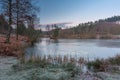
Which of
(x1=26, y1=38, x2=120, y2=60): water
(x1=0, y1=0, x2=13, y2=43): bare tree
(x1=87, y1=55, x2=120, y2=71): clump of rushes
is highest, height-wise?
(x1=0, y1=0, x2=13, y2=43): bare tree

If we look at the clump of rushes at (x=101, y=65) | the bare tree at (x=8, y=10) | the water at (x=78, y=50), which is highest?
the bare tree at (x=8, y=10)

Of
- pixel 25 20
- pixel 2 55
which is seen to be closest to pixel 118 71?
pixel 2 55

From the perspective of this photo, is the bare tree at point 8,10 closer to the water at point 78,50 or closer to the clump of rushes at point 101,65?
the water at point 78,50

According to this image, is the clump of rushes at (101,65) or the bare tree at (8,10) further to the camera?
the bare tree at (8,10)

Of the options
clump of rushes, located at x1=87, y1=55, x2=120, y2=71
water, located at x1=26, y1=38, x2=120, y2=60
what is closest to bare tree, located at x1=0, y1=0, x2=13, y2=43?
water, located at x1=26, y1=38, x2=120, y2=60

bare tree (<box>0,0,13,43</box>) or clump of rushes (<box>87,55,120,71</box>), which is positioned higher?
bare tree (<box>0,0,13,43</box>)

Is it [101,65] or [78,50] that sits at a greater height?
[101,65]

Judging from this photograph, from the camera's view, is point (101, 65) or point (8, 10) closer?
point (101, 65)

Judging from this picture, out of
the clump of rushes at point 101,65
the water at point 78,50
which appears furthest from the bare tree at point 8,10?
the clump of rushes at point 101,65

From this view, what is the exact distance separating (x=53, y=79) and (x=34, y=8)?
21.4 metres

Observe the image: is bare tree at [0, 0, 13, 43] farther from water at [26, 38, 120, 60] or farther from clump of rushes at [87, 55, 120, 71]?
clump of rushes at [87, 55, 120, 71]

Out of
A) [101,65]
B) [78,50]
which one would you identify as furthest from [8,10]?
[101,65]

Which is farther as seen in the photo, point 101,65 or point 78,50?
point 78,50

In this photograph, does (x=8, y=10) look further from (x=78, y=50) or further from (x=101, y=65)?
(x=101, y=65)
